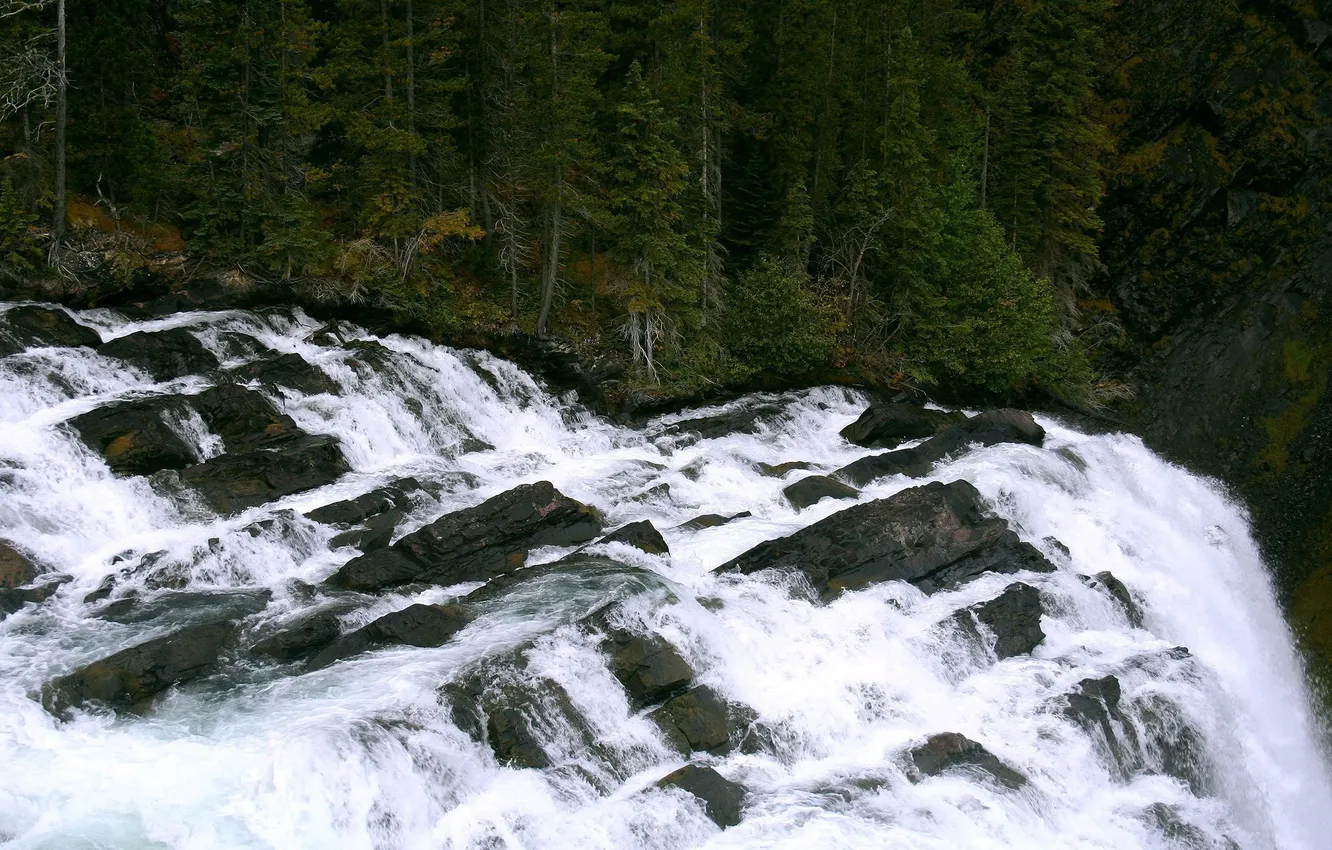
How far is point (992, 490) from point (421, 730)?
43.7 ft

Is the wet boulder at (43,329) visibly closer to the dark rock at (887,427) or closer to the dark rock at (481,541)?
the dark rock at (481,541)

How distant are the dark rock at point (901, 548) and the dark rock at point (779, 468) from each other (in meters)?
4.38

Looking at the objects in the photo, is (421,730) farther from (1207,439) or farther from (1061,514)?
(1207,439)

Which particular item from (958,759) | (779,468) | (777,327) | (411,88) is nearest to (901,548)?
(958,759)

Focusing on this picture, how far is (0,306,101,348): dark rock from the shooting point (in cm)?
1956

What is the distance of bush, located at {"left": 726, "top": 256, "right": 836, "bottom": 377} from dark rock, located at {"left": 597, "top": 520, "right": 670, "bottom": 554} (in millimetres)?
12471

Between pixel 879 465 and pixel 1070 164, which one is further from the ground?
pixel 1070 164

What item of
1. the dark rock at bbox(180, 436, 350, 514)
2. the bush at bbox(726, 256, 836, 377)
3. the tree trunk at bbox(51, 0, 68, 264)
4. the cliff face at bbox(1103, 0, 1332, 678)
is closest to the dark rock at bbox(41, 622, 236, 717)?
the dark rock at bbox(180, 436, 350, 514)

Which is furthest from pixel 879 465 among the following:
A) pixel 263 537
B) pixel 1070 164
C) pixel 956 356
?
pixel 1070 164

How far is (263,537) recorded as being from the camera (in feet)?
53.0

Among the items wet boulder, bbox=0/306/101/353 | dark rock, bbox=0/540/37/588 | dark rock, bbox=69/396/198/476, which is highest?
wet boulder, bbox=0/306/101/353

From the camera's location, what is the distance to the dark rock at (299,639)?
1325cm

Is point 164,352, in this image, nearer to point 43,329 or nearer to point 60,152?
point 43,329

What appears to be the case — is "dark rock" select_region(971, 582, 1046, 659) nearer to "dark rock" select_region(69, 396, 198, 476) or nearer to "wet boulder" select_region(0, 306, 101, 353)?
"dark rock" select_region(69, 396, 198, 476)
